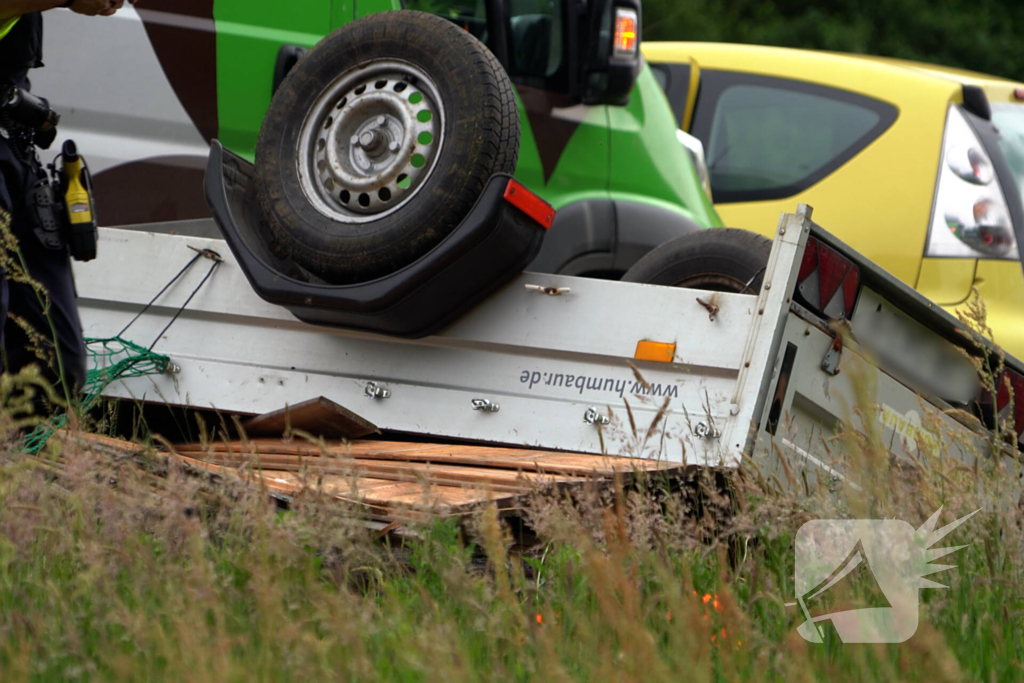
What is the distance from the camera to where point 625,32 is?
176 inches

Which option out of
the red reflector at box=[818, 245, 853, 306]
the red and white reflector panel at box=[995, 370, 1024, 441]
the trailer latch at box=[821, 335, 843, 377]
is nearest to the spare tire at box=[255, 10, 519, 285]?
the red reflector at box=[818, 245, 853, 306]

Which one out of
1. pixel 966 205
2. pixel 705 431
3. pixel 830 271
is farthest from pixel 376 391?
pixel 966 205

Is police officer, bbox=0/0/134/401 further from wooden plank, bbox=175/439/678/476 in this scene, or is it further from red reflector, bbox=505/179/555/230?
red reflector, bbox=505/179/555/230

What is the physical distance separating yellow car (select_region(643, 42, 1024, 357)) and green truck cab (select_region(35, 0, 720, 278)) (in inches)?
48.3

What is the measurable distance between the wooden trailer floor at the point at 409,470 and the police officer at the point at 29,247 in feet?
1.49

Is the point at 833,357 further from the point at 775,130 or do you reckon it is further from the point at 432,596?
the point at 775,130

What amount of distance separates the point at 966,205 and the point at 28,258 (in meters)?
3.97

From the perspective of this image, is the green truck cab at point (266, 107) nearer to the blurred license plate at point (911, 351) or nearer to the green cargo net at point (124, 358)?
the green cargo net at point (124, 358)

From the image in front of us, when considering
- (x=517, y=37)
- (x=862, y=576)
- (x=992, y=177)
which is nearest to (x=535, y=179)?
(x=517, y=37)

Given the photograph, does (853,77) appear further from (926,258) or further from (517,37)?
(517,37)

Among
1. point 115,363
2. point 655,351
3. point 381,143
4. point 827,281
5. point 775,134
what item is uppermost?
point 381,143

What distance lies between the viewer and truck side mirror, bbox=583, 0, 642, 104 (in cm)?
441

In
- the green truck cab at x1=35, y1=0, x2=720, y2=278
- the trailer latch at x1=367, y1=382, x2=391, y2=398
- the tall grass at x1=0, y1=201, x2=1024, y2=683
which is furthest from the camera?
the green truck cab at x1=35, y1=0, x2=720, y2=278

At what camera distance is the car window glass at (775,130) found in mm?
5707
